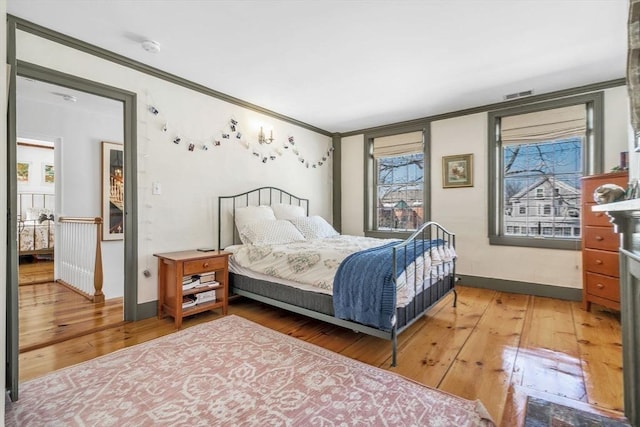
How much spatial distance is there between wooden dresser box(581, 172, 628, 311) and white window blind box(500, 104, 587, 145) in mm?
779

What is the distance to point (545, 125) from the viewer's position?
11.4 feet

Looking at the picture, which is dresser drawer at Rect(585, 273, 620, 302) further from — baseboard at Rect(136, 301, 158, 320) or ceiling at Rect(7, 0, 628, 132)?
baseboard at Rect(136, 301, 158, 320)

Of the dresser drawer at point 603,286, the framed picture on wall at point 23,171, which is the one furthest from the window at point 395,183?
the framed picture on wall at point 23,171

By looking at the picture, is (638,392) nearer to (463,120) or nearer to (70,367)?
(70,367)

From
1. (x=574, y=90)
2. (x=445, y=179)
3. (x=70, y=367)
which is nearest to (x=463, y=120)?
(x=445, y=179)

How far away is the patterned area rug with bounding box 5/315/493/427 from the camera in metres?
1.47

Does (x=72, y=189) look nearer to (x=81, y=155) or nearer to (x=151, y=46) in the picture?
(x=81, y=155)

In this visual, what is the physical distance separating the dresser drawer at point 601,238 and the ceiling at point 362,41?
1.53 metres

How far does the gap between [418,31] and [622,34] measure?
156 centimetres

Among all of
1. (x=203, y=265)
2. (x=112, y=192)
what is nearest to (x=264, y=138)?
(x=203, y=265)

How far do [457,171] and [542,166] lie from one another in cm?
92

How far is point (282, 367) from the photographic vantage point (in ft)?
6.35

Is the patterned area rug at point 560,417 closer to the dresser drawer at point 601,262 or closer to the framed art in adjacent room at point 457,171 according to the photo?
the dresser drawer at point 601,262

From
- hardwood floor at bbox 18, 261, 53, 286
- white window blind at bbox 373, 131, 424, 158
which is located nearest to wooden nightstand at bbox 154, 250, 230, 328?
hardwood floor at bbox 18, 261, 53, 286
